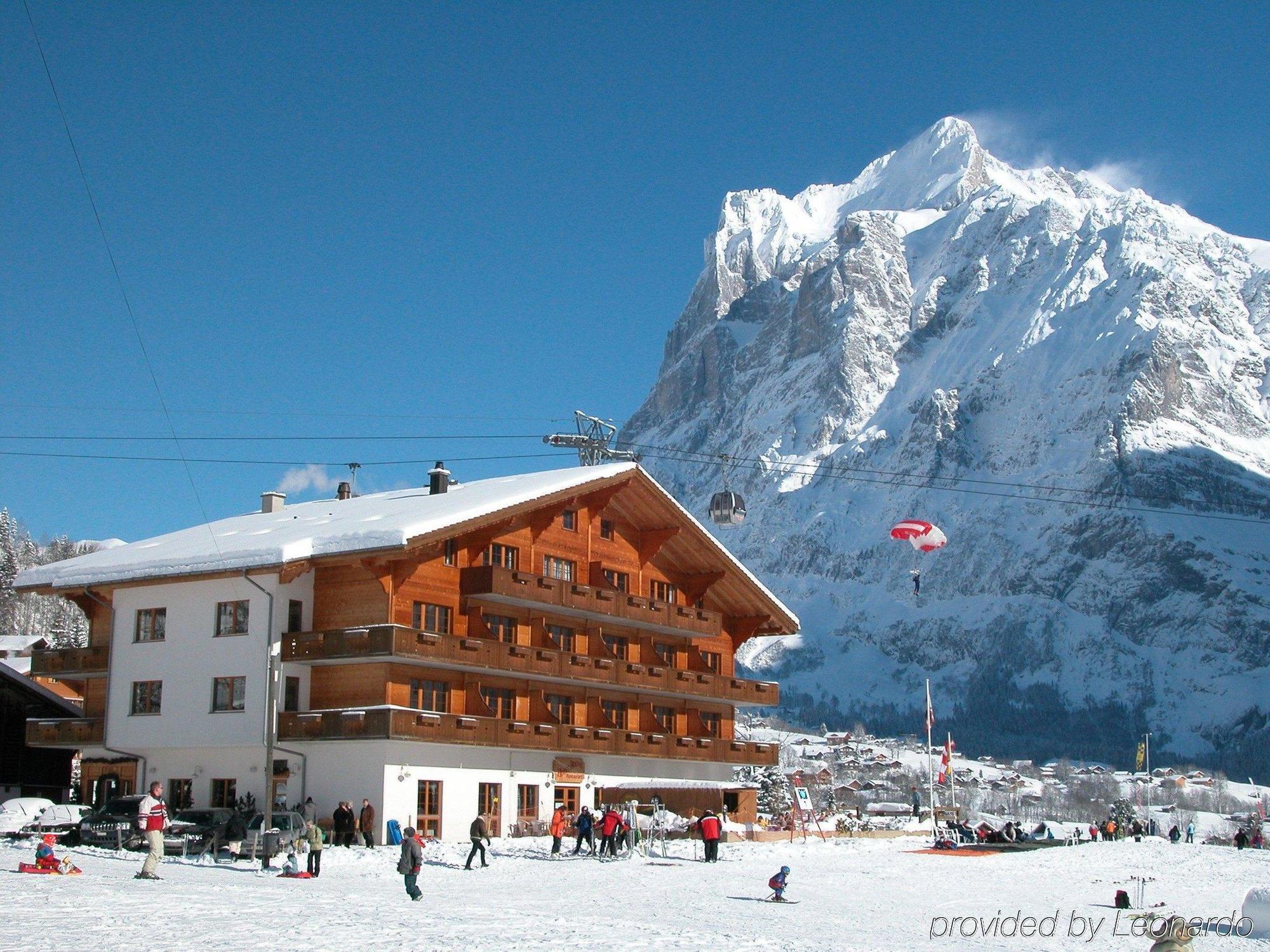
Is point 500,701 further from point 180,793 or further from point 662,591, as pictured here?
point 662,591

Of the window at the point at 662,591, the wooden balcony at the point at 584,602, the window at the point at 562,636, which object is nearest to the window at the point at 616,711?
the window at the point at 562,636

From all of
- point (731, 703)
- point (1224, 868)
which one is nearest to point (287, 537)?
point (731, 703)

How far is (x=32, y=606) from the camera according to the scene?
180m

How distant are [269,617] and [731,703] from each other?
23991 mm

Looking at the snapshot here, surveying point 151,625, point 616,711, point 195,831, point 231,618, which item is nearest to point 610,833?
point 195,831

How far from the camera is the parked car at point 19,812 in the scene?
4456 centimetres

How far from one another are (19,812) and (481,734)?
46.4ft

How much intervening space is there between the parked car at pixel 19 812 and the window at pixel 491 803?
1364cm

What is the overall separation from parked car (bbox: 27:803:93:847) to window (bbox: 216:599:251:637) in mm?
8579

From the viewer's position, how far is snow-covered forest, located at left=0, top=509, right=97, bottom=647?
442 ft

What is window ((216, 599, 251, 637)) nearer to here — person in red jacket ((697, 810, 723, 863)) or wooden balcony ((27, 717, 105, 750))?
wooden balcony ((27, 717, 105, 750))

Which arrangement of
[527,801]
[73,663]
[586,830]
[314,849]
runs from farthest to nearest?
[73,663] < [527,801] < [586,830] < [314,849]

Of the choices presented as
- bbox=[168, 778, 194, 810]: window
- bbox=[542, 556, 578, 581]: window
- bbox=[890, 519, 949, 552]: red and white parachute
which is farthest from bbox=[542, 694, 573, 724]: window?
bbox=[890, 519, 949, 552]: red and white parachute

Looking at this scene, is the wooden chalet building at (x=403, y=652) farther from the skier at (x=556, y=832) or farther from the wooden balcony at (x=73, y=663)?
the skier at (x=556, y=832)
